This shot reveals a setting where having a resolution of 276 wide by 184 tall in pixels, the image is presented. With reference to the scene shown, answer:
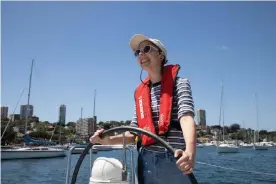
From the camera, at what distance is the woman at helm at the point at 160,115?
1.91 metres

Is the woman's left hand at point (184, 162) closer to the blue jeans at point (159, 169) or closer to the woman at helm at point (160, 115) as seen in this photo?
the woman at helm at point (160, 115)

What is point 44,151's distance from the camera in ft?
115

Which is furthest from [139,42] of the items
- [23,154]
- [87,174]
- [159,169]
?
[23,154]

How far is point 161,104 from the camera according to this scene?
2.05m

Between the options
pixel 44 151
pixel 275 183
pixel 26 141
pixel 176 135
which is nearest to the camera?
pixel 176 135

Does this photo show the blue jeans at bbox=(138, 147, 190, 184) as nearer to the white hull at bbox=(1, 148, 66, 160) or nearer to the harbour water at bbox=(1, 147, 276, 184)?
the harbour water at bbox=(1, 147, 276, 184)

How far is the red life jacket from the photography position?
78.0 inches

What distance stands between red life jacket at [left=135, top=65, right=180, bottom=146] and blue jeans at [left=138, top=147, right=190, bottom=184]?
0.10m

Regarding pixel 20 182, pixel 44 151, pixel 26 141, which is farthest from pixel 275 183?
pixel 26 141

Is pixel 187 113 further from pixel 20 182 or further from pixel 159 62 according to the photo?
pixel 20 182

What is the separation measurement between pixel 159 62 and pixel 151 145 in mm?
666

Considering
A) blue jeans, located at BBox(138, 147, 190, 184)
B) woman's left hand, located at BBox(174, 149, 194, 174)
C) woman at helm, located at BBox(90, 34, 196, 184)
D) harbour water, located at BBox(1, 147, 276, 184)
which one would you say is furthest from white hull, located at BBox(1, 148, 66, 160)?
woman's left hand, located at BBox(174, 149, 194, 174)

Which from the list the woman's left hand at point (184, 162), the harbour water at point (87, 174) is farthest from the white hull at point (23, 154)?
the woman's left hand at point (184, 162)

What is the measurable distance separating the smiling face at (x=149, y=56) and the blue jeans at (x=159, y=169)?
644mm
